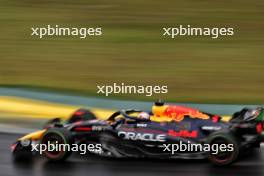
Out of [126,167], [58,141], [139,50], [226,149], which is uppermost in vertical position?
[139,50]

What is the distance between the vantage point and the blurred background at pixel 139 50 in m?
16.6

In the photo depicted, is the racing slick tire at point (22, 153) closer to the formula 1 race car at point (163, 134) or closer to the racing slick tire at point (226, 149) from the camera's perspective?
the formula 1 race car at point (163, 134)

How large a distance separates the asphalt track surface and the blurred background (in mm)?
4623

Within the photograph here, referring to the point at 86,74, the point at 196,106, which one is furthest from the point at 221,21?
the point at 196,106

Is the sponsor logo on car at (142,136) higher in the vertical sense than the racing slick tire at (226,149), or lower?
higher

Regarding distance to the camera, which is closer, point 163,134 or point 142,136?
point 163,134

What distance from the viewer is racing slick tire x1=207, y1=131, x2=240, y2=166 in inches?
394

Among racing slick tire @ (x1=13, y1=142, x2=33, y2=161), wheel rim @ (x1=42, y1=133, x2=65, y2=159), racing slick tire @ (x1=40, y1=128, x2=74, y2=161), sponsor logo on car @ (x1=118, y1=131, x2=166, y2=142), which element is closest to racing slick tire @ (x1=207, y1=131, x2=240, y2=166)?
sponsor logo on car @ (x1=118, y1=131, x2=166, y2=142)

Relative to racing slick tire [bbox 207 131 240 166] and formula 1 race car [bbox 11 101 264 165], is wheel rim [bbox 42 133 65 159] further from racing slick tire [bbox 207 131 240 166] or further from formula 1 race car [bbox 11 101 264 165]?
racing slick tire [bbox 207 131 240 166]

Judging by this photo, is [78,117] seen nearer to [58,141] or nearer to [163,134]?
[58,141]

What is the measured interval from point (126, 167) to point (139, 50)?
8773mm

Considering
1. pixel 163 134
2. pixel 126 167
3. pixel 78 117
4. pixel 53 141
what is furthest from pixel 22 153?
pixel 163 134

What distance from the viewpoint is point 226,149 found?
1008 centimetres

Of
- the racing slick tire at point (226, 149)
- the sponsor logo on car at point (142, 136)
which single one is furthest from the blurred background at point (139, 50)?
the racing slick tire at point (226, 149)
